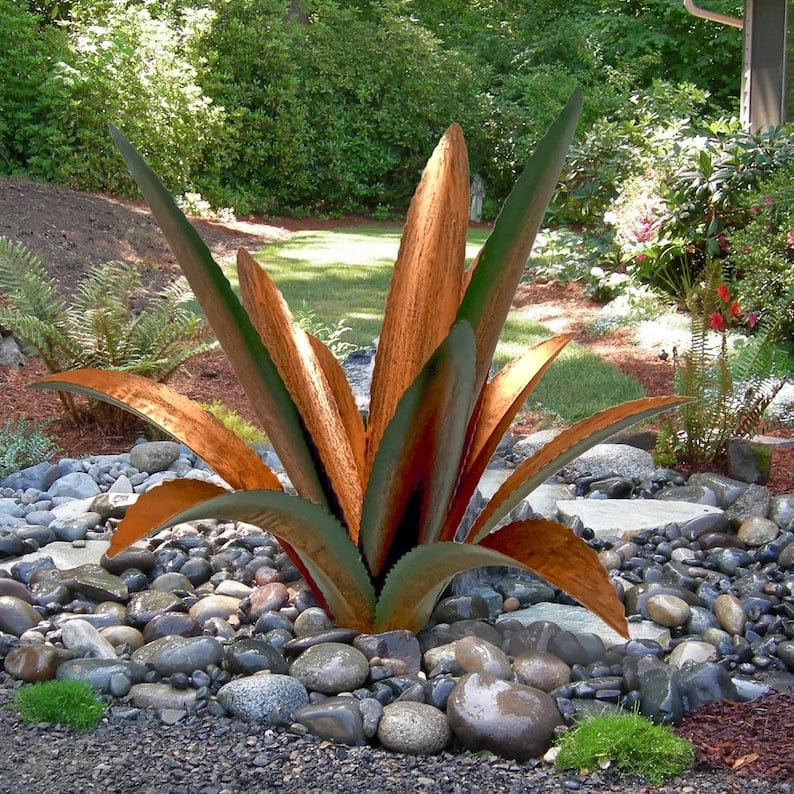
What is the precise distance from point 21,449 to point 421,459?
97.9 inches

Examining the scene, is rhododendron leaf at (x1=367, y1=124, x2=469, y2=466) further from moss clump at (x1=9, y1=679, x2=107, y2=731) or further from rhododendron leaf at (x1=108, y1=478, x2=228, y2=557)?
moss clump at (x1=9, y1=679, x2=107, y2=731)

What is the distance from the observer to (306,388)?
236 cm

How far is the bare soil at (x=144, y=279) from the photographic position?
4496mm

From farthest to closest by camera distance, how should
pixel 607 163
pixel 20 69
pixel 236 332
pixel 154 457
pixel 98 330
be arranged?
pixel 20 69
pixel 607 163
pixel 98 330
pixel 154 457
pixel 236 332

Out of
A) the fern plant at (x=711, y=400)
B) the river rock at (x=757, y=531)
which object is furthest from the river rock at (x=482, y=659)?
the fern plant at (x=711, y=400)

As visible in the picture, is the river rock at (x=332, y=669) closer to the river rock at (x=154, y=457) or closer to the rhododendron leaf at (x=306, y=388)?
the rhododendron leaf at (x=306, y=388)

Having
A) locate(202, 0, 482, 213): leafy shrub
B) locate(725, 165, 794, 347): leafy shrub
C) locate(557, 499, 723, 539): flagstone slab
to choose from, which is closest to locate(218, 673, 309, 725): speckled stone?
locate(557, 499, 723, 539): flagstone slab

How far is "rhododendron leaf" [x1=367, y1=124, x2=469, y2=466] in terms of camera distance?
7.61ft

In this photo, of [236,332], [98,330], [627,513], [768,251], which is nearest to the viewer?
[236,332]

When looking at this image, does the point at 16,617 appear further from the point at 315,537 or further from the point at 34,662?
the point at 315,537

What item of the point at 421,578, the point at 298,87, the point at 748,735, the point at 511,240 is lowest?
the point at 748,735

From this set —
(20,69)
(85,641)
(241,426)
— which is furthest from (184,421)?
(20,69)

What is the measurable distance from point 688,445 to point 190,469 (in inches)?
75.1

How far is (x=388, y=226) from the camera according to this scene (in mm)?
14180
